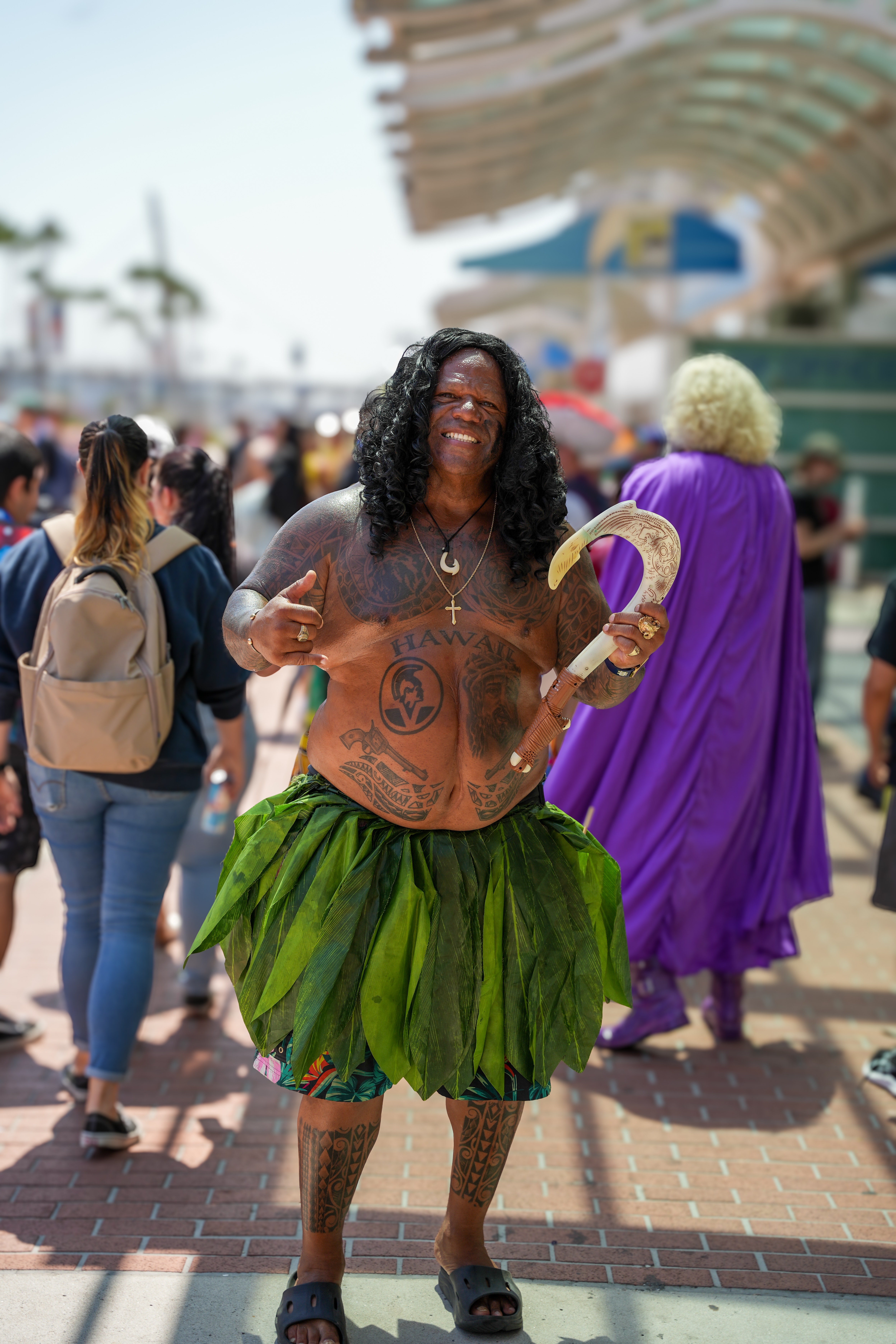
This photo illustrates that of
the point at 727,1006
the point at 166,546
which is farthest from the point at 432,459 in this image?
the point at 727,1006

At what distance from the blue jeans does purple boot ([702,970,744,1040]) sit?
182cm

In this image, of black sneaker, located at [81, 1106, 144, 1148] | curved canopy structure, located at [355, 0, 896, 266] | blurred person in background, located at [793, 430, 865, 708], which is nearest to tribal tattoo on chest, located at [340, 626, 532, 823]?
black sneaker, located at [81, 1106, 144, 1148]

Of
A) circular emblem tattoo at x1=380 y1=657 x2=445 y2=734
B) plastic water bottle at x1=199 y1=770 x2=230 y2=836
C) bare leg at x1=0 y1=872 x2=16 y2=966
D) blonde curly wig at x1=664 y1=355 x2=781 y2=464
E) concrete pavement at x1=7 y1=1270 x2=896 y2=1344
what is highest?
blonde curly wig at x1=664 y1=355 x2=781 y2=464

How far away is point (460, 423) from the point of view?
2.50 m

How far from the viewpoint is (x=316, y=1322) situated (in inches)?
98.9

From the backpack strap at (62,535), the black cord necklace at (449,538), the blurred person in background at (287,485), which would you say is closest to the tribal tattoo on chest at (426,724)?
the black cord necklace at (449,538)

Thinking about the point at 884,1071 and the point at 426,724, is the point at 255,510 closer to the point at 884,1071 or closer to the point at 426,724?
the point at 884,1071

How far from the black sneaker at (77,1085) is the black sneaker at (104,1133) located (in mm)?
281

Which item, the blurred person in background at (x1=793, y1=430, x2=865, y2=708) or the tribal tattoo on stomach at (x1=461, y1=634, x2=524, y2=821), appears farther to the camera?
the blurred person in background at (x1=793, y1=430, x2=865, y2=708)

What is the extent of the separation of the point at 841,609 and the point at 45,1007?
39.4 ft

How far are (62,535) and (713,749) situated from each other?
199 centimetres

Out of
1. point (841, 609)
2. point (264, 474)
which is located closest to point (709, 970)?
point (264, 474)

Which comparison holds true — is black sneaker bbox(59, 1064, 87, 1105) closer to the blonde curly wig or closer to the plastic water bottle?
the plastic water bottle

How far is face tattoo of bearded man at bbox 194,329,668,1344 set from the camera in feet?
8.05
